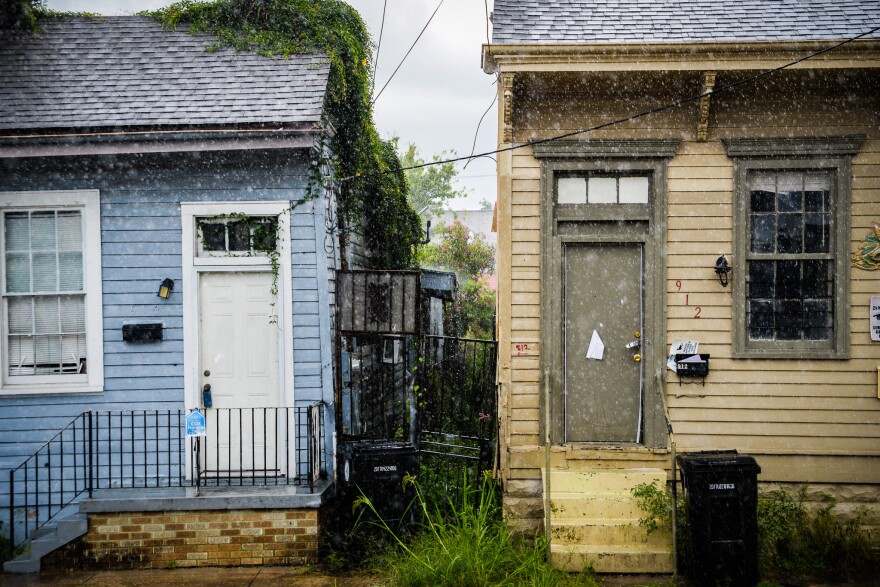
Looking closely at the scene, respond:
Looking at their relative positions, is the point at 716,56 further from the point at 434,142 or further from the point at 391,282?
the point at 434,142

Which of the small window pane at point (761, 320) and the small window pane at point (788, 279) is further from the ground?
the small window pane at point (788, 279)

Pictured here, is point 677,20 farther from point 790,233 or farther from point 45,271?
point 45,271

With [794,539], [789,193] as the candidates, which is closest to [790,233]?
[789,193]

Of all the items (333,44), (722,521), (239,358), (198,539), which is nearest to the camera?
(722,521)

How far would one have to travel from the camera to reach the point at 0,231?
6.56 metres

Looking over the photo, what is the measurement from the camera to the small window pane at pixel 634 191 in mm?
6273

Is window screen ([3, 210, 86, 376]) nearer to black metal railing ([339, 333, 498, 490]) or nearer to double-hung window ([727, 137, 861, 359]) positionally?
black metal railing ([339, 333, 498, 490])

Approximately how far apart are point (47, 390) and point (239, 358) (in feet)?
6.32

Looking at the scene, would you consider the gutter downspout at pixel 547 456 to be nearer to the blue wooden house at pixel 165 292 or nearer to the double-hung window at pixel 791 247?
the double-hung window at pixel 791 247

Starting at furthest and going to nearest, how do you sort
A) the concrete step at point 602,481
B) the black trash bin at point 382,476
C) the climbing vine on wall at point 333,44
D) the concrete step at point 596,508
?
the climbing vine on wall at point 333,44 → the concrete step at point 602,481 → the black trash bin at point 382,476 → the concrete step at point 596,508

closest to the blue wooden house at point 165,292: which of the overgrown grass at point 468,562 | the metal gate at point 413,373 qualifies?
the metal gate at point 413,373

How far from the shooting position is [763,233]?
6.23 meters

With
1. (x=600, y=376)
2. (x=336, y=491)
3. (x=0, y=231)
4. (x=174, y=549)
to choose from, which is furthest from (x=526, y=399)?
(x=0, y=231)

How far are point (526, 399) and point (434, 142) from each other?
309 ft
